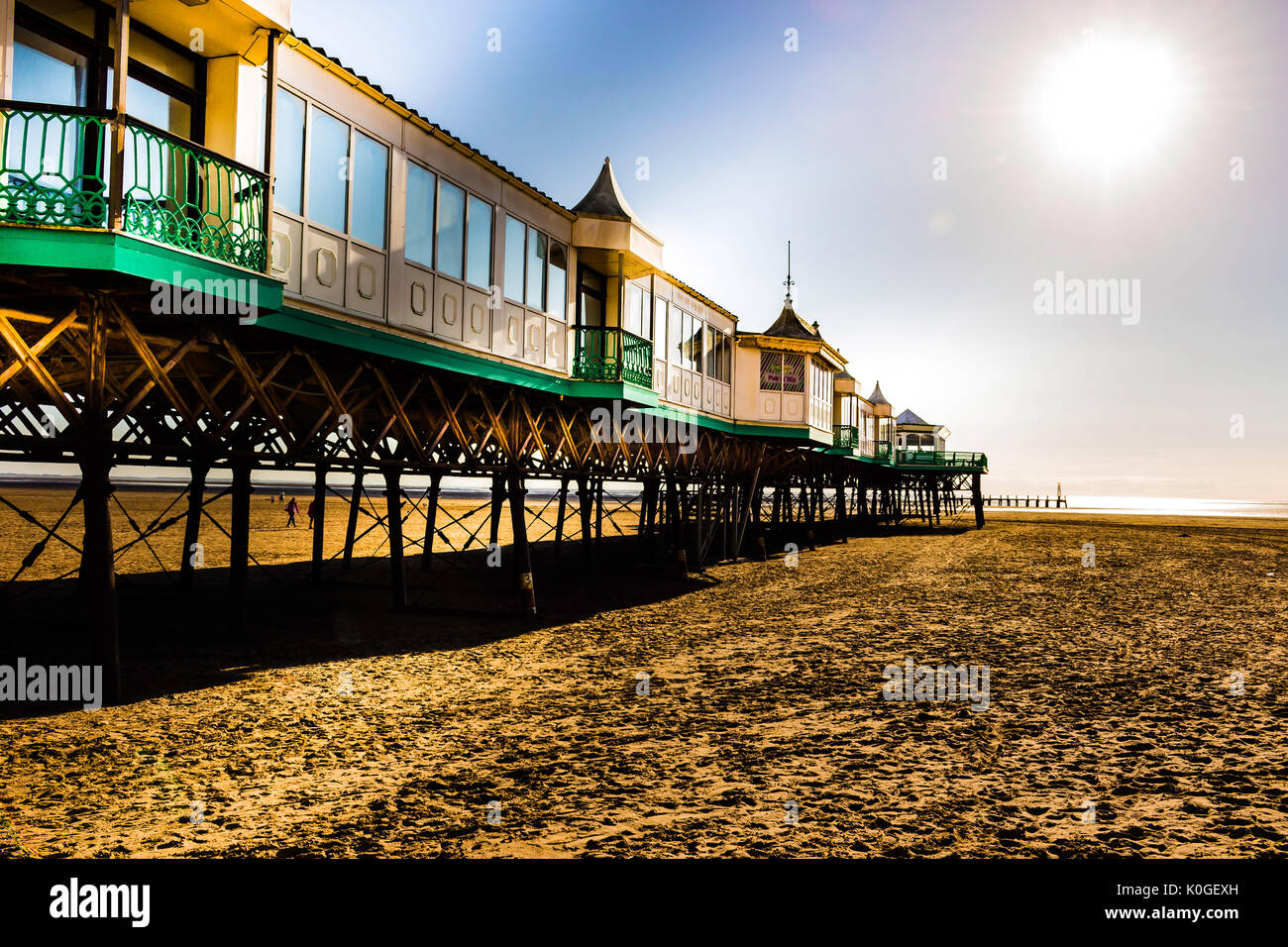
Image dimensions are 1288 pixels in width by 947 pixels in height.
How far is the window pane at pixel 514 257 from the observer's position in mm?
13516

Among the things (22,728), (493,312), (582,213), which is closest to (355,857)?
(22,728)

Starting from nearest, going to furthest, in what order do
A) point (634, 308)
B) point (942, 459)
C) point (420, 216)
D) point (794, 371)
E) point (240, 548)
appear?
point (420, 216) → point (240, 548) → point (634, 308) → point (794, 371) → point (942, 459)

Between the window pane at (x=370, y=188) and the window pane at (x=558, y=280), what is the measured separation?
4.21 m

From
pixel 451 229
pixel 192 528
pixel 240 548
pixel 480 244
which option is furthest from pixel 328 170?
pixel 192 528

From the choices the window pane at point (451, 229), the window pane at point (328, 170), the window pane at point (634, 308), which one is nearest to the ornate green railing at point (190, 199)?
the window pane at point (328, 170)

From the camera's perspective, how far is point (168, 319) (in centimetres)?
922

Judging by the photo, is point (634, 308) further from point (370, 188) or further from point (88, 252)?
point (88, 252)

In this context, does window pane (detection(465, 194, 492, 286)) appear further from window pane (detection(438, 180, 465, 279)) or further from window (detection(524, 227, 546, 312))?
window (detection(524, 227, 546, 312))

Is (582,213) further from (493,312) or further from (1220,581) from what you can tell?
(1220,581)

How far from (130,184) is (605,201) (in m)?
9.33

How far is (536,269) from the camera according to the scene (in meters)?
14.3

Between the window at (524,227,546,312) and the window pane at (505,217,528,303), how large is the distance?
0.22 metres

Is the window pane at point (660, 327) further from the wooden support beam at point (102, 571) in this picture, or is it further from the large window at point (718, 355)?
the wooden support beam at point (102, 571)
